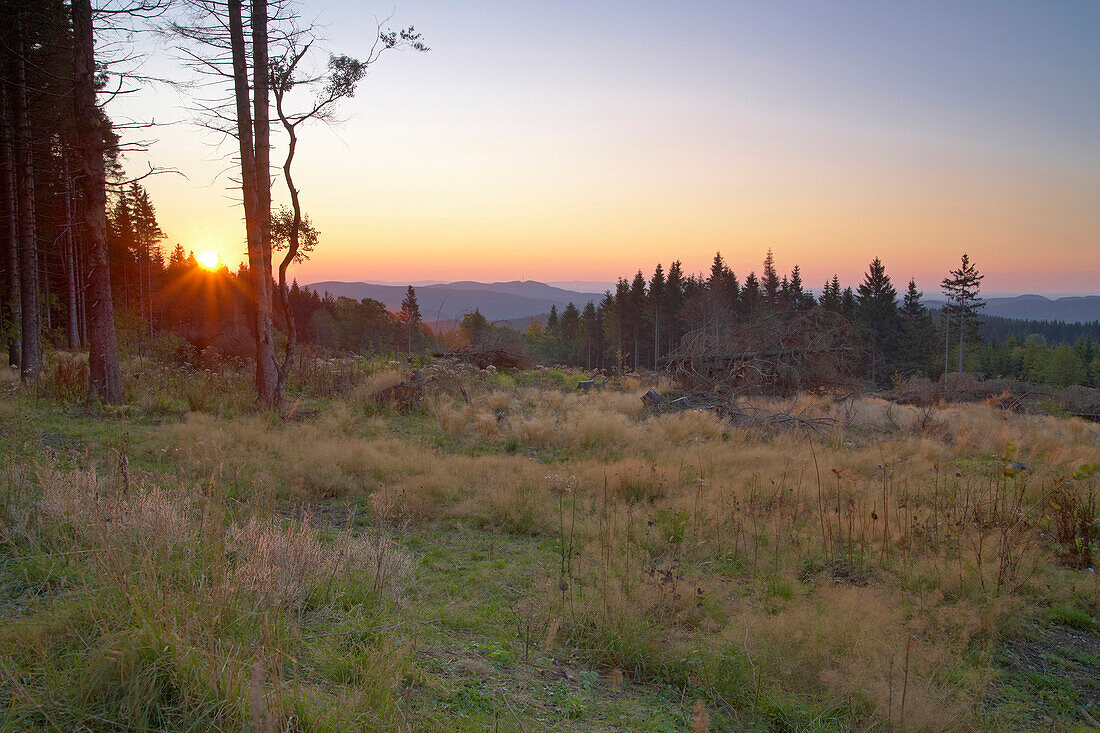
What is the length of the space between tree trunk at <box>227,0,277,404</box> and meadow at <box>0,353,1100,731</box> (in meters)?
2.70

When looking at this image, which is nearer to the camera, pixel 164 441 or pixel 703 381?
pixel 164 441

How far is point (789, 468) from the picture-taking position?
23.8ft

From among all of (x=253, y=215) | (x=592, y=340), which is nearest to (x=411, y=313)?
(x=592, y=340)

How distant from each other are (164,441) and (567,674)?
695 cm

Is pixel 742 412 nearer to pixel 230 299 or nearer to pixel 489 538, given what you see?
pixel 489 538

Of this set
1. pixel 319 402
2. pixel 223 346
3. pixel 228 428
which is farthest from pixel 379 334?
pixel 228 428

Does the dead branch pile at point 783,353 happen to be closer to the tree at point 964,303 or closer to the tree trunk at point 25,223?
the tree trunk at point 25,223

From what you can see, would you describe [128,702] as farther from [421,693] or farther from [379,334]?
[379,334]

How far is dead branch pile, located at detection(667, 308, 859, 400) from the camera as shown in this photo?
13.2 meters

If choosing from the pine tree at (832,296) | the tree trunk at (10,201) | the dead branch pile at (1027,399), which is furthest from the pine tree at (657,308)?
the tree trunk at (10,201)

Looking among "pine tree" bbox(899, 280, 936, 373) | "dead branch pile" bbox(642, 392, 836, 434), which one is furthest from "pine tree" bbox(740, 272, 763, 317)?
"dead branch pile" bbox(642, 392, 836, 434)

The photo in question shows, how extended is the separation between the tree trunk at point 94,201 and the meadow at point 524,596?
2202 mm

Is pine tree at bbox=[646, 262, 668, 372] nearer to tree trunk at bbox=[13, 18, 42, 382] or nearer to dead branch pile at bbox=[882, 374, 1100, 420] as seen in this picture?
dead branch pile at bbox=[882, 374, 1100, 420]

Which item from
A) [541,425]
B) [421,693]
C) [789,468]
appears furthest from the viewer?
[541,425]
